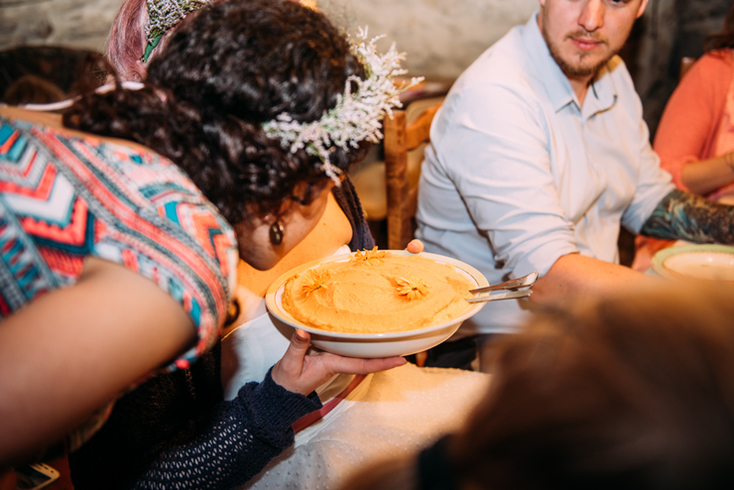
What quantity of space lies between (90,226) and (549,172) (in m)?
1.33

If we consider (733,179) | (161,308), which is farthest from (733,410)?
(733,179)

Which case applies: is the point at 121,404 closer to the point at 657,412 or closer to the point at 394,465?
the point at 394,465

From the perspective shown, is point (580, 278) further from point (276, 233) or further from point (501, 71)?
point (276, 233)

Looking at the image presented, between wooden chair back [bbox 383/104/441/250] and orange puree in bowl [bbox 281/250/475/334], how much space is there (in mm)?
773

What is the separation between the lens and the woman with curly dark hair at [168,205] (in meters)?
0.48

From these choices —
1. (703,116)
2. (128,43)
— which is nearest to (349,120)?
(128,43)

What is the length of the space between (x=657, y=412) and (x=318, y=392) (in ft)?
2.95

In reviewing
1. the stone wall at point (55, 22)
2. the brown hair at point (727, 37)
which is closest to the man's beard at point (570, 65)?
the brown hair at point (727, 37)

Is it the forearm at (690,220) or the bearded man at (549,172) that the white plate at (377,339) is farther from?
the forearm at (690,220)

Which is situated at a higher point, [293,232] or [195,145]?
[195,145]

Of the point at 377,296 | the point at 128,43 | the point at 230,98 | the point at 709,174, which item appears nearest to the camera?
the point at 230,98

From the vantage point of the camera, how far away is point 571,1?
5.40 ft

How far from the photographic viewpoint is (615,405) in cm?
38

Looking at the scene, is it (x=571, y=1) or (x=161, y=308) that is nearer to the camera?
(x=161, y=308)
